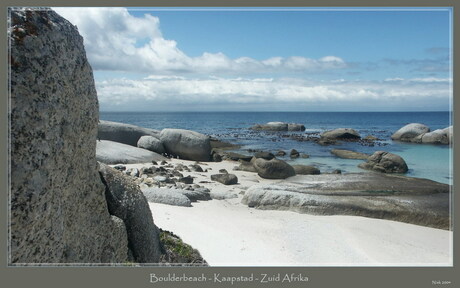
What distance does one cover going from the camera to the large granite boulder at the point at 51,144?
9.14ft

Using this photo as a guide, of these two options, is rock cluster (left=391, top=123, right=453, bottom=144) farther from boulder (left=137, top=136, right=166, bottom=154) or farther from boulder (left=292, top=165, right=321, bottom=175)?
boulder (left=137, top=136, right=166, bottom=154)

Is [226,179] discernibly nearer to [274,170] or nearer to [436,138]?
[274,170]

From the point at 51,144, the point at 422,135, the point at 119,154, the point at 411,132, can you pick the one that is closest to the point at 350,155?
the point at 119,154

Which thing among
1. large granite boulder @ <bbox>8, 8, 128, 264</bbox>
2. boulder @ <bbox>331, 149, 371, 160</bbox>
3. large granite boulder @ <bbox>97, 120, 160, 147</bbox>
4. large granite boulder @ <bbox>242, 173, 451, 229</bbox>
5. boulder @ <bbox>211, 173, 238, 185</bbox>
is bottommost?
boulder @ <bbox>331, 149, 371, 160</bbox>

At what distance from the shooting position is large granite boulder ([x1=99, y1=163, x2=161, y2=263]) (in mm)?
4332

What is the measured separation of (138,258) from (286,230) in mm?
4921

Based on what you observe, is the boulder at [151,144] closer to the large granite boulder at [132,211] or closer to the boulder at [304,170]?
the boulder at [304,170]

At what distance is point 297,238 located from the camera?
26.6 ft

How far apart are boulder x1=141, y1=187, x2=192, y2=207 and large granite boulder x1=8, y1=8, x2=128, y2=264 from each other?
22.6ft

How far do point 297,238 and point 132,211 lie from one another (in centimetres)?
469

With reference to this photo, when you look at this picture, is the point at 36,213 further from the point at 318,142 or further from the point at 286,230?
Result: the point at 318,142

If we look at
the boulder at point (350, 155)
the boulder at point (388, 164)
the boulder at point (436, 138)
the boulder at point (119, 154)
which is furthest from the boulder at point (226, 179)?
the boulder at point (436, 138)

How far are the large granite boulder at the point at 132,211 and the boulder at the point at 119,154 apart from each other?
14240 mm

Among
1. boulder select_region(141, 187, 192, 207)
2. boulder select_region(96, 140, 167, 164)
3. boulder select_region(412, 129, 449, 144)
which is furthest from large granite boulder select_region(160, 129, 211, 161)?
boulder select_region(412, 129, 449, 144)
